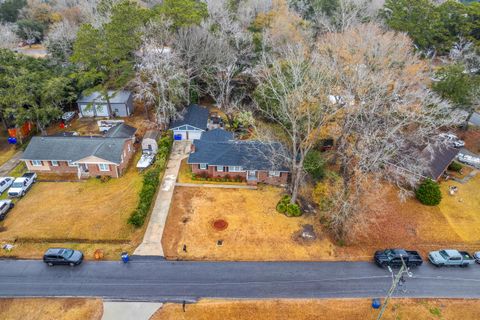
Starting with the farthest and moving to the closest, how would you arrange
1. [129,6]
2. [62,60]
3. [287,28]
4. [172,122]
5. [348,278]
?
[62,60]
[287,28]
[172,122]
[129,6]
[348,278]

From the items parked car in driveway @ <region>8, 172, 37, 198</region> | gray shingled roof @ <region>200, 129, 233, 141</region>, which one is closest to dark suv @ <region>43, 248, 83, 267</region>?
parked car in driveway @ <region>8, 172, 37, 198</region>

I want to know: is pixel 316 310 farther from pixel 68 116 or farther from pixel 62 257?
pixel 68 116

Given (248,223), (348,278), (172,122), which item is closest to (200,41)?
(172,122)

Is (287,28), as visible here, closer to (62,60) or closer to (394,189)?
(394,189)

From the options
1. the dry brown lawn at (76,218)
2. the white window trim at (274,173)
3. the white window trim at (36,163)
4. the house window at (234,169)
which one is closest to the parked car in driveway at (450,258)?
the white window trim at (274,173)

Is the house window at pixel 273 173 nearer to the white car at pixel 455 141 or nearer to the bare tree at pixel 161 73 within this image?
the bare tree at pixel 161 73
